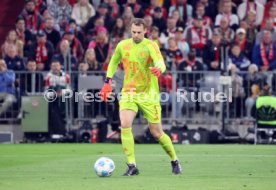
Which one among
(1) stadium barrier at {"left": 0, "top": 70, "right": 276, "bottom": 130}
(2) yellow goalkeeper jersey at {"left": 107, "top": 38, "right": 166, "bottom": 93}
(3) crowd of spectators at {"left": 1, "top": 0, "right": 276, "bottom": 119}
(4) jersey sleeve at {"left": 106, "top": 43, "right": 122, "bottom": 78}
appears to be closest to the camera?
(2) yellow goalkeeper jersey at {"left": 107, "top": 38, "right": 166, "bottom": 93}

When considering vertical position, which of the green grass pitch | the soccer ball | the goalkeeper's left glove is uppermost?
the goalkeeper's left glove

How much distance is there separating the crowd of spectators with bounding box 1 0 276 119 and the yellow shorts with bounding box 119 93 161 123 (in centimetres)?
1135

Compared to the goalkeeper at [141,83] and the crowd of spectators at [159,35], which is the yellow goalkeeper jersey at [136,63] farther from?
the crowd of spectators at [159,35]

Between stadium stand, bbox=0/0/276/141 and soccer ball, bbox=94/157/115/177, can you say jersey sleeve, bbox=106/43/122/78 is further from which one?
stadium stand, bbox=0/0/276/141

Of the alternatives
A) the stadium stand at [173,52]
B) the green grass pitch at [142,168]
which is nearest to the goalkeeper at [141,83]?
the green grass pitch at [142,168]

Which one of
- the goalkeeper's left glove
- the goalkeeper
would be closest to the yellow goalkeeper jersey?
the goalkeeper

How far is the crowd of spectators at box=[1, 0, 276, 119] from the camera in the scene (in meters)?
28.3

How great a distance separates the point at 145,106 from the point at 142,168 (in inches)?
65.4

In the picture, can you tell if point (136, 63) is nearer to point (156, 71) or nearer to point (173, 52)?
point (156, 71)

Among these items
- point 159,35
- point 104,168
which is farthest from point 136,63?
point 159,35

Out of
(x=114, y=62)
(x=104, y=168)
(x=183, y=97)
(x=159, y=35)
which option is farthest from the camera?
(x=159, y=35)

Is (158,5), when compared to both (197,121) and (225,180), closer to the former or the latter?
(197,121)

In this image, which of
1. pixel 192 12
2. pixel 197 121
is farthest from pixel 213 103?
pixel 192 12

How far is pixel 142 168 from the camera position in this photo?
17703 millimetres
